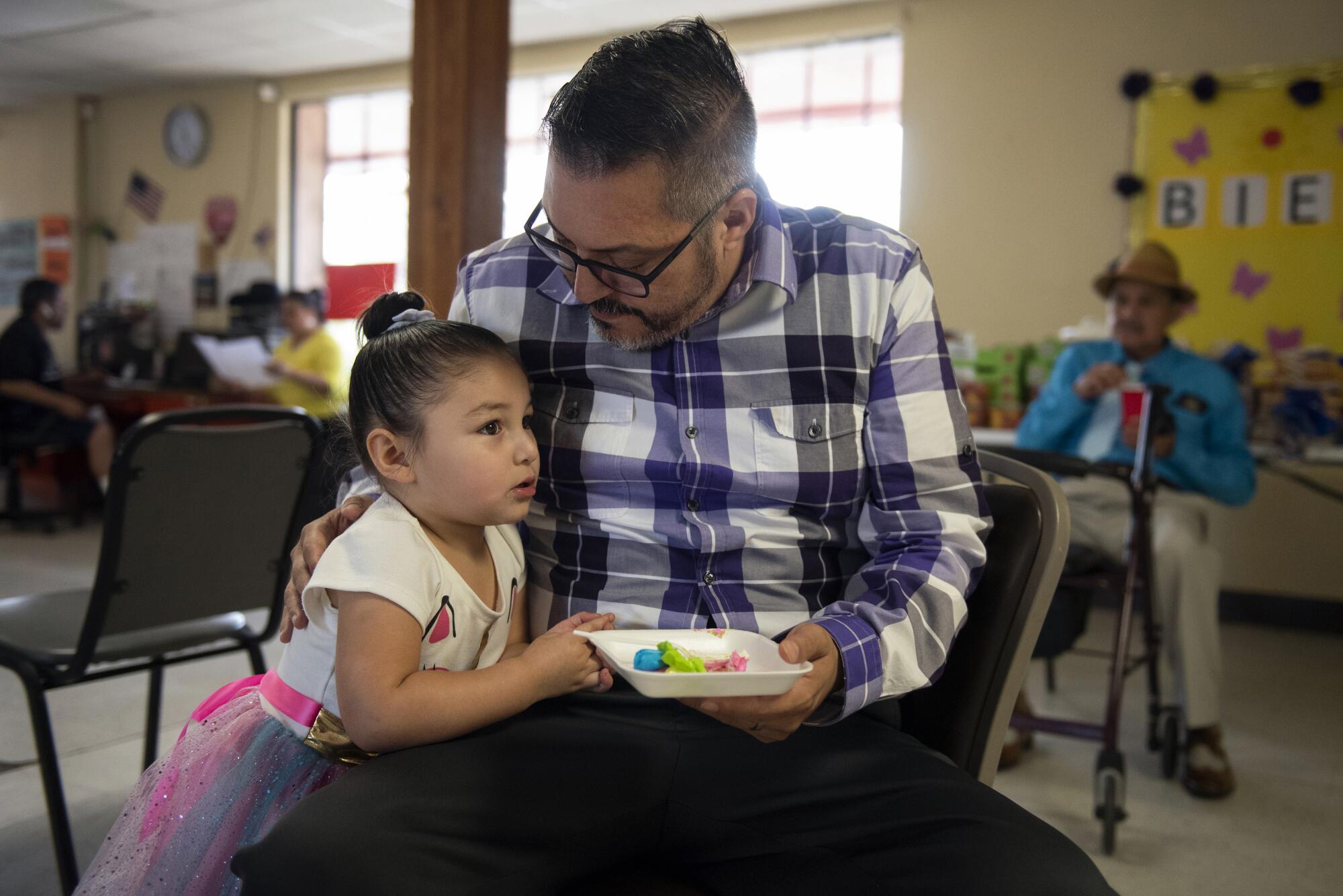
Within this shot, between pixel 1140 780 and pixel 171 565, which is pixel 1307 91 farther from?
pixel 171 565

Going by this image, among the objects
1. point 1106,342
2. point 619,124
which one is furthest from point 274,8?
point 619,124

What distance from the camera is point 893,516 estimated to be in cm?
128

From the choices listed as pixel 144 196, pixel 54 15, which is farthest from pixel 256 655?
pixel 144 196

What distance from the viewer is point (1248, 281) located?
4574 millimetres

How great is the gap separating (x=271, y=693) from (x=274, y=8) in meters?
5.81

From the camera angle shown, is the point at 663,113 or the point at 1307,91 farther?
the point at 1307,91

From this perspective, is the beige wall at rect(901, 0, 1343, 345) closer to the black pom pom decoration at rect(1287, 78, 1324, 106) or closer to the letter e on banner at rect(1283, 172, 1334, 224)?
the black pom pom decoration at rect(1287, 78, 1324, 106)

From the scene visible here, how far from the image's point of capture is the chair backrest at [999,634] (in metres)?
1.17

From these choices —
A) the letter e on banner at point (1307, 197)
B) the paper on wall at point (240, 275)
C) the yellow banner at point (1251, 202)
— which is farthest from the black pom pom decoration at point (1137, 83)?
the paper on wall at point (240, 275)

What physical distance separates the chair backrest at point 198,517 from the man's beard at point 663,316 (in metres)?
0.83

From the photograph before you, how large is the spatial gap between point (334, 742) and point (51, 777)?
870 mm

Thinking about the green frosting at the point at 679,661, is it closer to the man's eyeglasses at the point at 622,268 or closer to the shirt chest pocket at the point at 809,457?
the shirt chest pocket at the point at 809,457

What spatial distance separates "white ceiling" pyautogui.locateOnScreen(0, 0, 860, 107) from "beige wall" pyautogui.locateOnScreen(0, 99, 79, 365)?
56 cm

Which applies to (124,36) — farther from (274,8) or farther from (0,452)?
(0,452)
